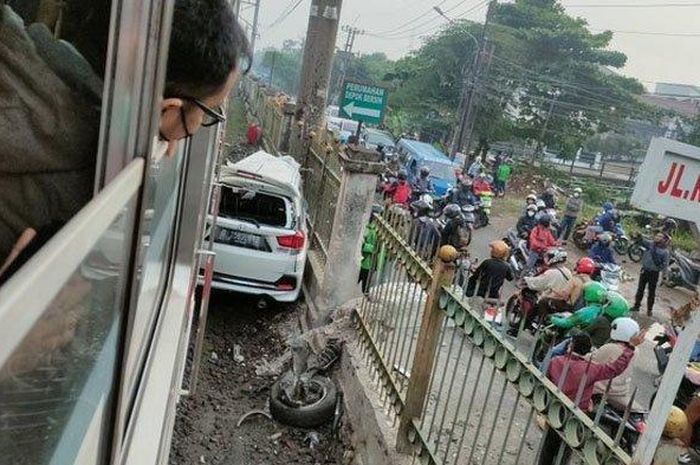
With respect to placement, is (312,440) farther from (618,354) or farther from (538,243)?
(538,243)

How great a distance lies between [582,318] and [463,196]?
907 centimetres

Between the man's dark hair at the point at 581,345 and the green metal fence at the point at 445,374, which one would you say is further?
the man's dark hair at the point at 581,345

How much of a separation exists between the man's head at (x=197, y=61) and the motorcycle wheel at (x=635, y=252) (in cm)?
1509

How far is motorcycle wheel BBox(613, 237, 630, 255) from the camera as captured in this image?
14375mm

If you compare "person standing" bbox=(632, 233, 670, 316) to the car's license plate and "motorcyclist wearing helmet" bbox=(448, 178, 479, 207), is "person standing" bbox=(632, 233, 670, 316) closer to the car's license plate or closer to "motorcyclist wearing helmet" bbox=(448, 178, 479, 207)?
"motorcyclist wearing helmet" bbox=(448, 178, 479, 207)

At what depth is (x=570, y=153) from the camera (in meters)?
29.2

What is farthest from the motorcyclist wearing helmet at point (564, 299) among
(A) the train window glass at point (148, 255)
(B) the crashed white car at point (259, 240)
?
(A) the train window glass at point (148, 255)

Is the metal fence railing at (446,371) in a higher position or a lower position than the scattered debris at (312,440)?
higher

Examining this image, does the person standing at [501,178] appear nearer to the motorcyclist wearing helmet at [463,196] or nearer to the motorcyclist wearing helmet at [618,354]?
the motorcyclist wearing helmet at [463,196]

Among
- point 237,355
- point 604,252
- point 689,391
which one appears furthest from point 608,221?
point 237,355

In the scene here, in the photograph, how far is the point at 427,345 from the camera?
10.4 ft

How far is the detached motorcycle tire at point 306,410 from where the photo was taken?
4350mm

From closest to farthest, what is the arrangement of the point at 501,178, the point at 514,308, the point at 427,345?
the point at 427,345 < the point at 514,308 < the point at 501,178

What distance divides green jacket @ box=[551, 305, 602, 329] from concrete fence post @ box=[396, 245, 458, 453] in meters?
3.03
